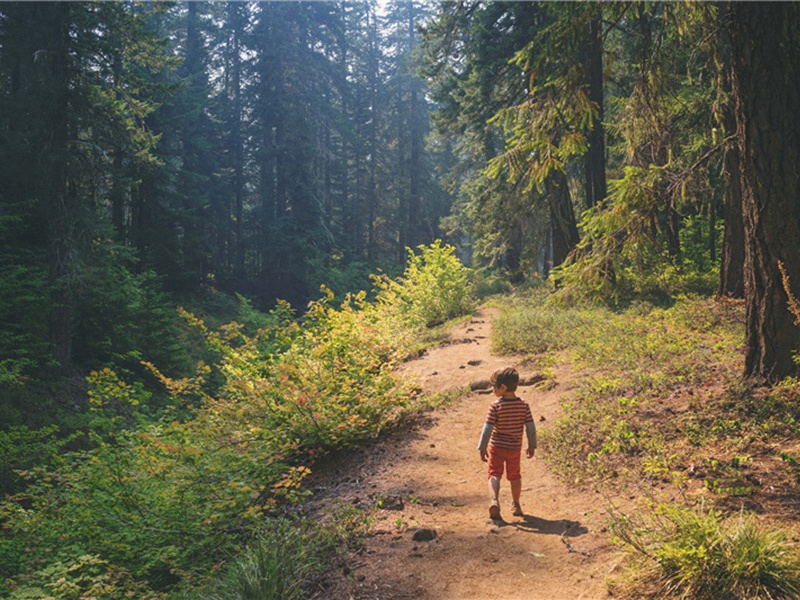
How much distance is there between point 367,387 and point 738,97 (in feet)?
18.8

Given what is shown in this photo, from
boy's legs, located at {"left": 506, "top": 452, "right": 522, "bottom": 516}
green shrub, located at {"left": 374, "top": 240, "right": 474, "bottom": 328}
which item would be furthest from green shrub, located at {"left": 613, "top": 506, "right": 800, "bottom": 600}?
green shrub, located at {"left": 374, "top": 240, "right": 474, "bottom": 328}

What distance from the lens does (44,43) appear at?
13.8 m

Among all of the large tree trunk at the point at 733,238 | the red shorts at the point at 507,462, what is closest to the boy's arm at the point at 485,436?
the red shorts at the point at 507,462

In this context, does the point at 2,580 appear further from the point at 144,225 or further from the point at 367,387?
the point at 144,225

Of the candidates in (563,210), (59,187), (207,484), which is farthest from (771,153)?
(59,187)

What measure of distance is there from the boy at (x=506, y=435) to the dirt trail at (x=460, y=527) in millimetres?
A: 345

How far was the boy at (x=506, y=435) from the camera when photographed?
16.2 ft

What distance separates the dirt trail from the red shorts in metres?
0.39

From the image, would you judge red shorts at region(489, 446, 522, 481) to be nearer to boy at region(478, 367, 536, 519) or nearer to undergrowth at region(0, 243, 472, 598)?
boy at region(478, 367, 536, 519)

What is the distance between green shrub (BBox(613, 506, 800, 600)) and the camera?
9.63 feet

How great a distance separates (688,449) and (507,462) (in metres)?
1.80

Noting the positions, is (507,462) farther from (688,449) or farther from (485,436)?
(688,449)

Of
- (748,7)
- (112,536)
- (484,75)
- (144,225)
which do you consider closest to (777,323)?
(748,7)

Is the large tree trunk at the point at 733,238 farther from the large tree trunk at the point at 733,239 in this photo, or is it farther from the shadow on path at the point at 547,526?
the shadow on path at the point at 547,526
